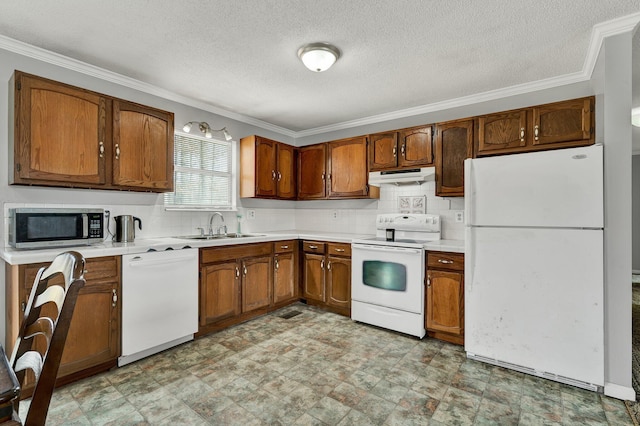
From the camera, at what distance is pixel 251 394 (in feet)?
6.96

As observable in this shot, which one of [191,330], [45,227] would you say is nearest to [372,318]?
→ [191,330]

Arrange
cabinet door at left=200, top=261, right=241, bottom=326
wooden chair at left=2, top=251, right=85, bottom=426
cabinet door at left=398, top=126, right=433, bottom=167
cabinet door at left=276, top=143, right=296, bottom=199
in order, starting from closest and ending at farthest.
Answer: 1. wooden chair at left=2, top=251, right=85, bottom=426
2. cabinet door at left=200, top=261, right=241, bottom=326
3. cabinet door at left=398, top=126, right=433, bottom=167
4. cabinet door at left=276, top=143, right=296, bottom=199

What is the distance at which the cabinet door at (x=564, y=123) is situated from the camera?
264 centimetres

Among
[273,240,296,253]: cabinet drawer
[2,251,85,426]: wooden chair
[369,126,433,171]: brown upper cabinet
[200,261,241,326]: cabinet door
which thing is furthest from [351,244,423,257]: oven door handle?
[2,251,85,426]: wooden chair

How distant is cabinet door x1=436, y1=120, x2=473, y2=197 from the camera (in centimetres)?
318

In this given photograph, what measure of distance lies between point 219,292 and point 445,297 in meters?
2.16

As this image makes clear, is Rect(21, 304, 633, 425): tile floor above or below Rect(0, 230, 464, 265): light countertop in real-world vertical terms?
below

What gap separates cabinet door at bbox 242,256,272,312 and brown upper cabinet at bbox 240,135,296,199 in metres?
0.89

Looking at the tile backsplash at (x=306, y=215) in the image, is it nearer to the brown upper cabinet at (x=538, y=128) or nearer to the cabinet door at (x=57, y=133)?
the cabinet door at (x=57, y=133)

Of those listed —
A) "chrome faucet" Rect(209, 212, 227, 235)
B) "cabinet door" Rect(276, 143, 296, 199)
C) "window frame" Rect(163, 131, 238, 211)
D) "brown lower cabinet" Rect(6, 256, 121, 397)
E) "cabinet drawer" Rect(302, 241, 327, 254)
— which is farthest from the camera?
"cabinet door" Rect(276, 143, 296, 199)

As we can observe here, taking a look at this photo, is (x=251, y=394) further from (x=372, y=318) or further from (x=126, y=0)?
(x=126, y=0)

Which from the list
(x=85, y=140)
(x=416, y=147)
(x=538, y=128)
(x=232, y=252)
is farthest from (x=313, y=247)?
(x=538, y=128)

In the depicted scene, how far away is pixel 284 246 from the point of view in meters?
3.86

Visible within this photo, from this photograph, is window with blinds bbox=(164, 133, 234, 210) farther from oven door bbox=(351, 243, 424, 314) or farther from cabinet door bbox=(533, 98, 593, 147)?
cabinet door bbox=(533, 98, 593, 147)
